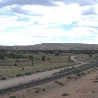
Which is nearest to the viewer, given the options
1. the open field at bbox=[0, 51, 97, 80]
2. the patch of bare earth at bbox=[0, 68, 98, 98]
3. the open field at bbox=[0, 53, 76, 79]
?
the patch of bare earth at bbox=[0, 68, 98, 98]

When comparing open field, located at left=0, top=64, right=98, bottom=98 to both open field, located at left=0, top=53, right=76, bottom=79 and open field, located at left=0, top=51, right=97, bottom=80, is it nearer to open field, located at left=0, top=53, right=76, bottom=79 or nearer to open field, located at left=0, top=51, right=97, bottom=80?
open field, located at left=0, top=51, right=97, bottom=80

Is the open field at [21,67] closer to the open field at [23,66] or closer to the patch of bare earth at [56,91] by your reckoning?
the open field at [23,66]

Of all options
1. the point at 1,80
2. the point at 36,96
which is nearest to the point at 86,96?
the point at 36,96

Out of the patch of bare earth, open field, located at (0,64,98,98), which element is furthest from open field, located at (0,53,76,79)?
the patch of bare earth

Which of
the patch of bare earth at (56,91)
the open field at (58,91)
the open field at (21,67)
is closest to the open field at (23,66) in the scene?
the open field at (21,67)

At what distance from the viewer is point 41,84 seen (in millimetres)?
38125

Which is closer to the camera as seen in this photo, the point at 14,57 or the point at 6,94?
the point at 6,94

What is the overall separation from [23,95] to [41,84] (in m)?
7.26

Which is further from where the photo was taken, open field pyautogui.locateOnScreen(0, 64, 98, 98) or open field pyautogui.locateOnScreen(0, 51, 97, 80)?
open field pyautogui.locateOnScreen(0, 51, 97, 80)

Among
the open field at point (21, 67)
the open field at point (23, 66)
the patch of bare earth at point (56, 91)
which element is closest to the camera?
the patch of bare earth at point (56, 91)

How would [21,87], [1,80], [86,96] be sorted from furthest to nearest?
[1,80] < [21,87] < [86,96]

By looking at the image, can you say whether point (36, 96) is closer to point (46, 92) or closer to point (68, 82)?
point (46, 92)

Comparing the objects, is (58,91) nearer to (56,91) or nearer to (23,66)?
(56,91)

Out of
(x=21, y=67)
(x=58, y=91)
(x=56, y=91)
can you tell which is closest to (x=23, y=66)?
(x=21, y=67)
